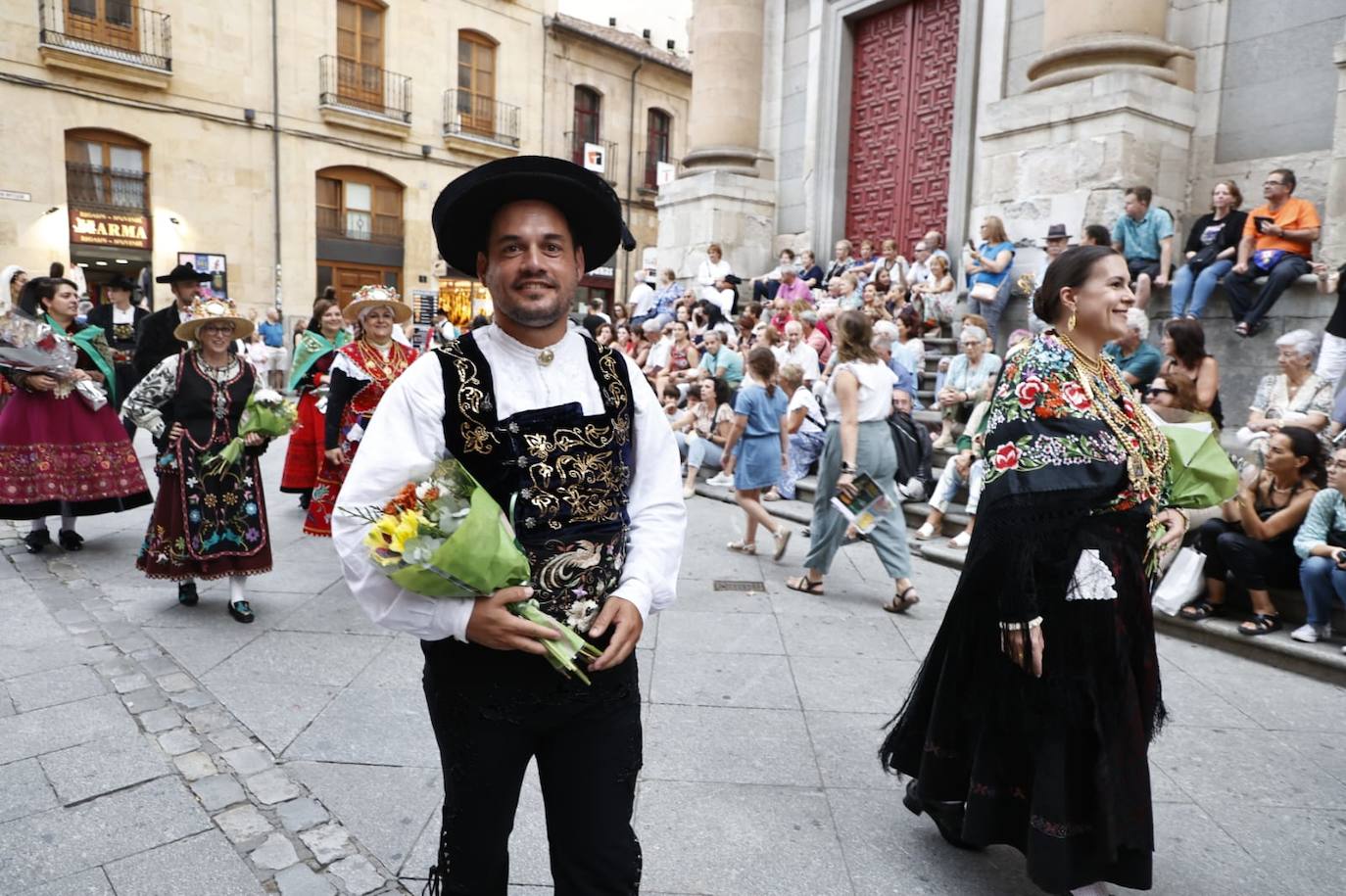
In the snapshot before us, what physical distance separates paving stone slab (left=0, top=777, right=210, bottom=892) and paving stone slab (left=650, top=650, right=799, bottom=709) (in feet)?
6.54

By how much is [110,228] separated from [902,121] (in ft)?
61.4

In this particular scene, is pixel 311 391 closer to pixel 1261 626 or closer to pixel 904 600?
pixel 904 600

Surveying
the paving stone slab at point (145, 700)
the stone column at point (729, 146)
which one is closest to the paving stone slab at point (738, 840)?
the paving stone slab at point (145, 700)

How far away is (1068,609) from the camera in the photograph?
2.60m

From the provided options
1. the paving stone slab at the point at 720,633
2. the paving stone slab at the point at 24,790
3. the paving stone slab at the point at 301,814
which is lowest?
the paving stone slab at the point at 720,633

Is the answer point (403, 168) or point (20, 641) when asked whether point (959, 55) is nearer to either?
point (20, 641)

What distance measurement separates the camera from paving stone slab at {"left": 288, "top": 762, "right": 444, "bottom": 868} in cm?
291

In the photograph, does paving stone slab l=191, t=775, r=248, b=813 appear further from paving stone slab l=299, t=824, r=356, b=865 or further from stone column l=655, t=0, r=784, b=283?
stone column l=655, t=0, r=784, b=283

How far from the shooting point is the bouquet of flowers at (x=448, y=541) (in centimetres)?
162

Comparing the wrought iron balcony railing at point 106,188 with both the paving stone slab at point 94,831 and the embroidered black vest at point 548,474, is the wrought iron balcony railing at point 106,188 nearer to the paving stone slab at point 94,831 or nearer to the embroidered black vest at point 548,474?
the paving stone slab at point 94,831

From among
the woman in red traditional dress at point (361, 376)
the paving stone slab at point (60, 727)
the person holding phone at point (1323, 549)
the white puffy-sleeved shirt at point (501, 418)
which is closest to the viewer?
the white puffy-sleeved shirt at point (501, 418)

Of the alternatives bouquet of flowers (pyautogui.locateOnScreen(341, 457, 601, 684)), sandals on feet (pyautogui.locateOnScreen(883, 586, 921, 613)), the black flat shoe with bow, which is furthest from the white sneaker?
bouquet of flowers (pyautogui.locateOnScreen(341, 457, 601, 684))

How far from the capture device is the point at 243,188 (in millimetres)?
22766

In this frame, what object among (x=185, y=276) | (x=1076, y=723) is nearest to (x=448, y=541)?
(x=1076, y=723)
